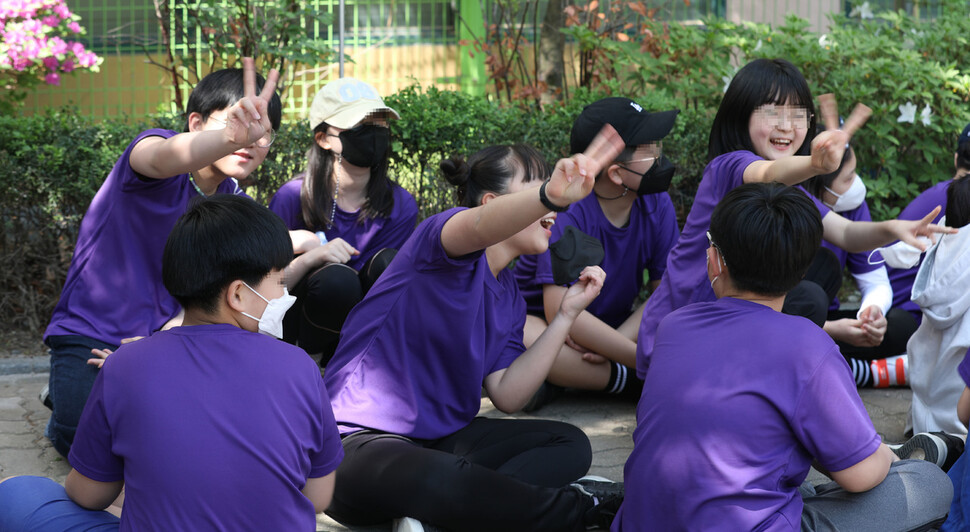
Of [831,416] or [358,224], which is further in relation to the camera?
[358,224]

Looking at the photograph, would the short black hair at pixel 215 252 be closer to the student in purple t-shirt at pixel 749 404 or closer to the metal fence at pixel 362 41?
the student in purple t-shirt at pixel 749 404

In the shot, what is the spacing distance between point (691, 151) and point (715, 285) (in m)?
2.91

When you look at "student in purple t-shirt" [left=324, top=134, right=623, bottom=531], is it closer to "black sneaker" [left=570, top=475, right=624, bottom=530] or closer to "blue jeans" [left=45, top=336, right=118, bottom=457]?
"black sneaker" [left=570, top=475, right=624, bottom=530]

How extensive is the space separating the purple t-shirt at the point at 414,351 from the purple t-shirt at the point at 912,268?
2333mm

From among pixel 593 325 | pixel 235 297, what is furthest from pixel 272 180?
pixel 235 297

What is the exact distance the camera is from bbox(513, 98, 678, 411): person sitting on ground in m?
3.94

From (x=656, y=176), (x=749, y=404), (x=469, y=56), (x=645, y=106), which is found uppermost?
(x=469, y=56)

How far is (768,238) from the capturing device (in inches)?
89.4

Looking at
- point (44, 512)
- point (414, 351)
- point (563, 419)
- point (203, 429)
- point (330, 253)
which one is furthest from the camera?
point (563, 419)

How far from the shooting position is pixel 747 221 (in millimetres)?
2295

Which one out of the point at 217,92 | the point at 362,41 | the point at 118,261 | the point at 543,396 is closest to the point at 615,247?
the point at 543,396

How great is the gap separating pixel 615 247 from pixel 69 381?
2184mm

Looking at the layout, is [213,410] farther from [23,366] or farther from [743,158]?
[23,366]

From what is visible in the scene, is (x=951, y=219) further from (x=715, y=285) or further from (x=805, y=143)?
(x=715, y=285)
